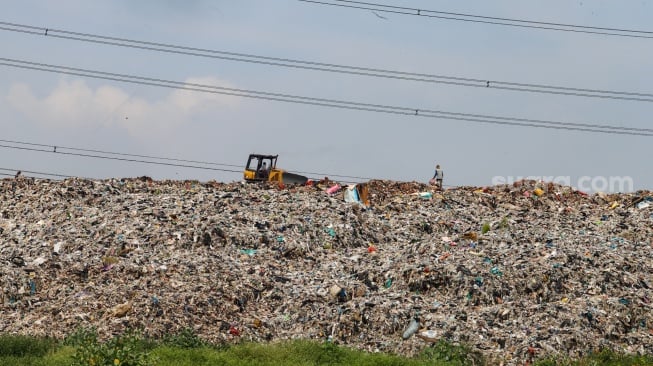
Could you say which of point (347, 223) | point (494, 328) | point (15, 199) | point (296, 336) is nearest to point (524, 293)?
point (494, 328)

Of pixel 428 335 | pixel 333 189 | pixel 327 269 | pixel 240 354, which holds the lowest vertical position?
pixel 240 354

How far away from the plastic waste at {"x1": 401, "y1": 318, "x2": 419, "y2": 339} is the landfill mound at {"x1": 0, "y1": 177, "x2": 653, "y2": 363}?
9cm

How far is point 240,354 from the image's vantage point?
15773 millimetres

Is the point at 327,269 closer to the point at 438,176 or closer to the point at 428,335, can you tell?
the point at 428,335

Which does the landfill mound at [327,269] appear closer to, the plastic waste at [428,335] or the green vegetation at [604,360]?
the plastic waste at [428,335]

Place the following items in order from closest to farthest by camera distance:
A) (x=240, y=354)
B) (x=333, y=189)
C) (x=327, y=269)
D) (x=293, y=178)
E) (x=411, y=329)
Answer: (x=240, y=354) < (x=411, y=329) < (x=327, y=269) < (x=333, y=189) < (x=293, y=178)

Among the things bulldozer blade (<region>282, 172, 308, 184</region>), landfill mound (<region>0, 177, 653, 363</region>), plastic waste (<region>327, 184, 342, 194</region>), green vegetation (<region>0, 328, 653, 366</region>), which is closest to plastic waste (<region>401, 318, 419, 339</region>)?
landfill mound (<region>0, 177, 653, 363</region>)

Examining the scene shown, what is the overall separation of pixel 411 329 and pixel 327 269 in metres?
4.08

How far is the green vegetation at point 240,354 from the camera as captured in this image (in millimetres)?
14930

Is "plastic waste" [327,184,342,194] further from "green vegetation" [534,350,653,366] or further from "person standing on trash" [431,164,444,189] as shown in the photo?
"green vegetation" [534,350,653,366]

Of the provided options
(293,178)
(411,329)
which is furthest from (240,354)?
(293,178)

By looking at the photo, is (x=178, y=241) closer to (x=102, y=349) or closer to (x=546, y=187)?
(x=102, y=349)

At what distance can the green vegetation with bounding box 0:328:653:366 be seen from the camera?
1493cm

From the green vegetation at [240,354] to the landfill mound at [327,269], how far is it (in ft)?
1.91
